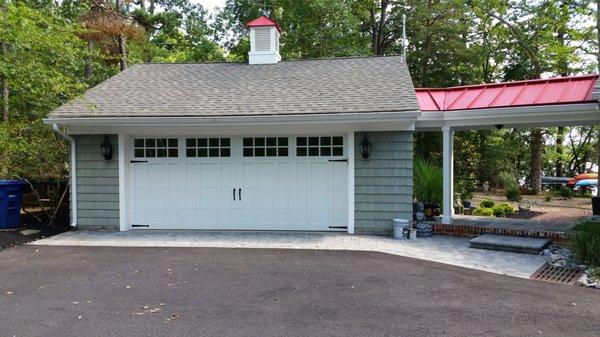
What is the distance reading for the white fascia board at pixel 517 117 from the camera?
7.38m

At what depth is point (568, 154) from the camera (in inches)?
1010

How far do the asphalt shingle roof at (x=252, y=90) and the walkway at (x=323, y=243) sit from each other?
91.3 inches

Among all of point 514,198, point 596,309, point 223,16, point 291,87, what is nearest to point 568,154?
point 514,198

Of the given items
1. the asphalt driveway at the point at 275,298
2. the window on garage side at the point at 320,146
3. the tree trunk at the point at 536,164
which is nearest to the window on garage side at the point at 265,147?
the window on garage side at the point at 320,146

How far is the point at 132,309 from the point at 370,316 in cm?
238

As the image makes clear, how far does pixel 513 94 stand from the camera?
8.33m

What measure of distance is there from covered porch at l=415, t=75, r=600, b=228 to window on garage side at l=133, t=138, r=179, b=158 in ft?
16.2

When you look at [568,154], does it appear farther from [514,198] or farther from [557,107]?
[557,107]

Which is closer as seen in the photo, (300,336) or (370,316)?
(300,336)

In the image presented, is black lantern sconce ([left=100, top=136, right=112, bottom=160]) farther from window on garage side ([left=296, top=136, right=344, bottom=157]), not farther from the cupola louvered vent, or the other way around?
the cupola louvered vent

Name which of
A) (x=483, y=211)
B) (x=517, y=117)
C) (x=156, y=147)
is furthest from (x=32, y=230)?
(x=483, y=211)

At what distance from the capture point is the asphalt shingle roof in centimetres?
849

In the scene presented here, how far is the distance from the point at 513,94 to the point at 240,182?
5484 millimetres

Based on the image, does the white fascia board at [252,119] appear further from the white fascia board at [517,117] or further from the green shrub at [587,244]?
the green shrub at [587,244]
